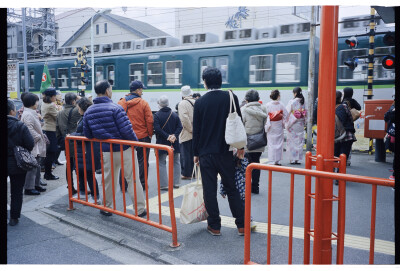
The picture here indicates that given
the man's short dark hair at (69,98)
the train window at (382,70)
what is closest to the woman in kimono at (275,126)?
the man's short dark hair at (69,98)

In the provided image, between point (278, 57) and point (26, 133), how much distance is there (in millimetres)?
9354

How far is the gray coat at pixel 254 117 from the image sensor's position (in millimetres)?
5406

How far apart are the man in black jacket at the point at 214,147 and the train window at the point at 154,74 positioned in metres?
10.9

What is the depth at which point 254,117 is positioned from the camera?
17.9 feet

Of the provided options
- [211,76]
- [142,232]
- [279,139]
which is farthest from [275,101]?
[142,232]

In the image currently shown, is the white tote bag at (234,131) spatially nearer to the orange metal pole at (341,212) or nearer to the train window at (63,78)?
the orange metal pole at (341,212)

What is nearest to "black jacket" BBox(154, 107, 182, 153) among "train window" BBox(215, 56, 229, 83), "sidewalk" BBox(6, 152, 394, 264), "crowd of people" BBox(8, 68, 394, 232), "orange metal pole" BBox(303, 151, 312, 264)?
"crowd of people" BBox(8, 68, 394, 232)

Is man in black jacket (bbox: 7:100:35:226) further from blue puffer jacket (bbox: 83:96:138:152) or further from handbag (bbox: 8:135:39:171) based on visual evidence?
blue puffer jacket (bbox: 83:96:138:152)

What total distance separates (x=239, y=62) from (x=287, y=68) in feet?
5.77

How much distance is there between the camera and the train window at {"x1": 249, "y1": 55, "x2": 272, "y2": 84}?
1230cm

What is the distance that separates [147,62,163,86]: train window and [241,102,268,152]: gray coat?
31.6 ft
